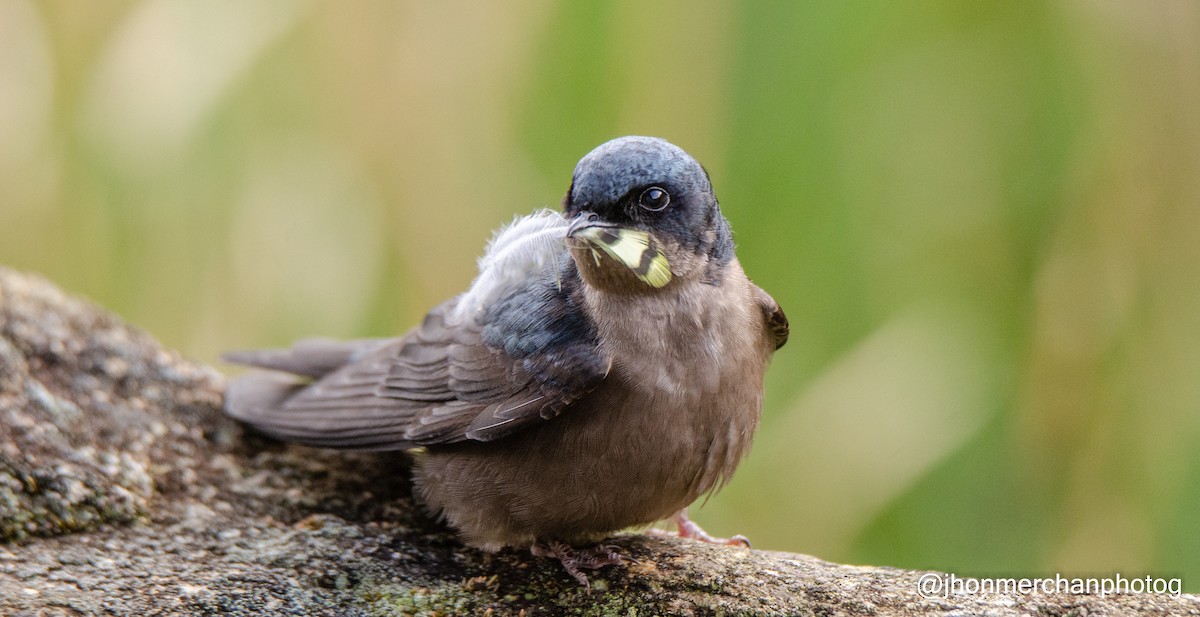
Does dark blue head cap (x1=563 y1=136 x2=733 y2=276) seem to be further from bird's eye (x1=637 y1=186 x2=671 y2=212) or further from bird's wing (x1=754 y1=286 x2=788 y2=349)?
bird's wing (x1=754 y1=286 x2=788 y2=349)

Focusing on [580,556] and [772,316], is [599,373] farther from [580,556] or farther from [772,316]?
[772,316]

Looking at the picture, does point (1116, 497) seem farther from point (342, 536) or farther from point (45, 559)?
point (45, 559)

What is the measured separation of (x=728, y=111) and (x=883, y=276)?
2.36ft

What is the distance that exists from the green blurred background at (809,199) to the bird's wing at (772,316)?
80 centimetres

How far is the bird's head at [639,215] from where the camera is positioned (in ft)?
8.54

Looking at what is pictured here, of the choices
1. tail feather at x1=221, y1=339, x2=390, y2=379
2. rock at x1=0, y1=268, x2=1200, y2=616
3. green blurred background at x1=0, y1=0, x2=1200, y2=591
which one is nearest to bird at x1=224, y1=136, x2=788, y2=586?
rock at x1=0, y1=268, x2=1200, y2=616

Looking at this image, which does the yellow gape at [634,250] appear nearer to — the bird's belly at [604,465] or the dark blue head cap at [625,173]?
the dark blue head cap at [625,173]

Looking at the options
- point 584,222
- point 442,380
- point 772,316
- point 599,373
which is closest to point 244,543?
point 442,380

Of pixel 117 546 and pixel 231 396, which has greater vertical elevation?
pixel 231 396

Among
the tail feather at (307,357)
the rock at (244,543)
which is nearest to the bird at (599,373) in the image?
the rock at (244,543)

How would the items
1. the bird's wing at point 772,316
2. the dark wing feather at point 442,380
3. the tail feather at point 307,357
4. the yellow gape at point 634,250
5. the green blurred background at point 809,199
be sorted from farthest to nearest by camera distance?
the green blurred background at point 809,199 → the tail feather at point 307,357 → the bird's wing at point 772,316 → the dark wing feather at point 442,380 → the yellow gape at point 634,250

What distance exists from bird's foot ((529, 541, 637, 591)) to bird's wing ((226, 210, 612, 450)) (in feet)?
0.94

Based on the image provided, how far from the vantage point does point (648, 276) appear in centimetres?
271

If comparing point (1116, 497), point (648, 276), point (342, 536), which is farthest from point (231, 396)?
point (1116, 497)
